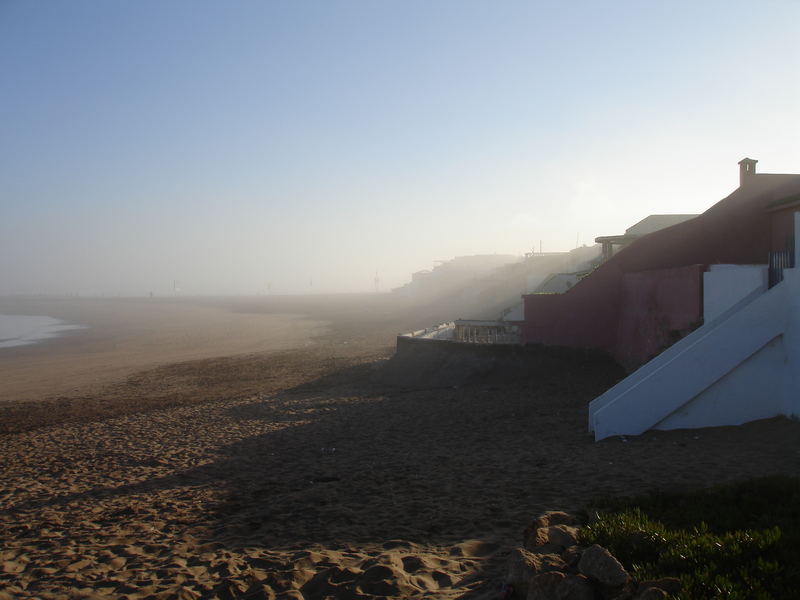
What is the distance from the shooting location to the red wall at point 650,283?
39.1ft

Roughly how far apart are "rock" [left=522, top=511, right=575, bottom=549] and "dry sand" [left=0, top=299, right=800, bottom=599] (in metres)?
0.36

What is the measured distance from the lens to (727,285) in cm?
939

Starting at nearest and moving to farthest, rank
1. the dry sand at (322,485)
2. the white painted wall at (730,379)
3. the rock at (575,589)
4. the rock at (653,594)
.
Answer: the rock at (653,594) < the rock at (575,589) < the dry sand at (322,485) < the white painted wall at (730,379)

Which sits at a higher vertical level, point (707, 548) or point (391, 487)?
point (707, 548)

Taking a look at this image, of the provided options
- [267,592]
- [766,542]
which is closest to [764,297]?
[766,542]

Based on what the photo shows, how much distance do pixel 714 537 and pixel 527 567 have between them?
1.23 meters

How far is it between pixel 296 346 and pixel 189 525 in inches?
945

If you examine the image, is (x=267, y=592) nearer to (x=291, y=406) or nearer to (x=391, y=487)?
(x=391, y=487)

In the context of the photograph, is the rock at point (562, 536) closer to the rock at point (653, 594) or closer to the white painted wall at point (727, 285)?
the rock at point (653, 594)

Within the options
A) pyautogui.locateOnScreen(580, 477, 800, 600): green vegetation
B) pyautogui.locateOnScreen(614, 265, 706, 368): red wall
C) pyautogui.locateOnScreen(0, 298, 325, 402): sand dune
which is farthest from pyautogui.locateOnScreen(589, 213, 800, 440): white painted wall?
pyautogui.locateOnScreen(0, 298, 325, 402): sand dune

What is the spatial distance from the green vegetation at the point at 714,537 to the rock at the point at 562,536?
0.09 metres

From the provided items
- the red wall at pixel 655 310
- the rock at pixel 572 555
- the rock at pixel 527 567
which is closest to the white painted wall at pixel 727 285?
the red wall at pixel 655 310

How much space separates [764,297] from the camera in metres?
8.17

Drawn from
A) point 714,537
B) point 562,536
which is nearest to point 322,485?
point 562,536
